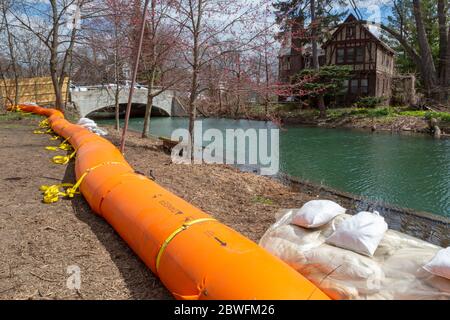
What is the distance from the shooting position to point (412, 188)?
29.2 ft

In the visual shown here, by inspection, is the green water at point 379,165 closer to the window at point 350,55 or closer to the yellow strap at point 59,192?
the yellow strap at point 59,192

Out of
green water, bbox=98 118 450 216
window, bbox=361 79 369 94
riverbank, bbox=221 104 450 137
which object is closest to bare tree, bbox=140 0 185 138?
green water, bbox=98 118 450 216

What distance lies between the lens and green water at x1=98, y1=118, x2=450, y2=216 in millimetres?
8297

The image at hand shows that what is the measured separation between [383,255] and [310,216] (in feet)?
2.21

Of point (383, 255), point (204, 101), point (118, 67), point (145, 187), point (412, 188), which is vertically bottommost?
point (412, 188)

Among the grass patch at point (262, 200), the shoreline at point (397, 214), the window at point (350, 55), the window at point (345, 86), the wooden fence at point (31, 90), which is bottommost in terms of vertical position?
the shoreline at point (397, 214)

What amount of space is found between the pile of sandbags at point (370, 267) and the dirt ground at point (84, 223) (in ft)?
3.40

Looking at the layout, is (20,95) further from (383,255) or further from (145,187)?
(383,255)

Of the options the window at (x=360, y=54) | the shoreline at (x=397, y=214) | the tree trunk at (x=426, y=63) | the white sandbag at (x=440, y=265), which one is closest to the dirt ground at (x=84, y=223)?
the shoreline at (x=397, y=214)

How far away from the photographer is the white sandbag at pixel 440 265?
7.17ft
